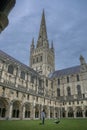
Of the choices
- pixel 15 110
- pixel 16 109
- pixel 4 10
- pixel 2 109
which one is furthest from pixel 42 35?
pixel 4 10

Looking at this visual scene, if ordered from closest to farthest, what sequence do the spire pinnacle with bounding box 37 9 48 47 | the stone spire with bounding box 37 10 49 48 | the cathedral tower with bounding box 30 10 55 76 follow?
the cathedral tower with bounding box 30 10 55 76 → the stone spire with bounding box 37 10 49 48 → the spire pinnacle with bounding box 37 9 48 47

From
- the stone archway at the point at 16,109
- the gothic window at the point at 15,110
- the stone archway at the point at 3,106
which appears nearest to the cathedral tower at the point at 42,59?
the stone archway at the point at 16,109

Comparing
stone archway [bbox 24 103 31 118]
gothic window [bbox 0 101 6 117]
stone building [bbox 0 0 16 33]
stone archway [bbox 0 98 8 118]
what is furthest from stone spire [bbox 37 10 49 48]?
stone building [bbox 0 0 16 33]

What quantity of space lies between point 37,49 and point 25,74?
3120cm

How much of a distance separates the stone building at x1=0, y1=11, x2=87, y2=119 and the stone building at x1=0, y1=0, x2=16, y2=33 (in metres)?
27.3

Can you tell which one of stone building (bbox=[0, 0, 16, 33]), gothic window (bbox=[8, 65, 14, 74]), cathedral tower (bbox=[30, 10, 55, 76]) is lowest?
stone building (bbox=[0, 0, 16, 33])

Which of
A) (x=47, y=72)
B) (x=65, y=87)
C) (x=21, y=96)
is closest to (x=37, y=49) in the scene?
(x=47, y=72)

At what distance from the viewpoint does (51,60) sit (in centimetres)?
7669

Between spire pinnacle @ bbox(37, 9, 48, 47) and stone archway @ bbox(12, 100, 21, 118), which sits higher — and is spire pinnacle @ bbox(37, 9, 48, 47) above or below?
above

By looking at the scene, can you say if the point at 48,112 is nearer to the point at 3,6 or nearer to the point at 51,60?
the point at 51,60

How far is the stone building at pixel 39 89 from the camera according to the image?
3258 cm

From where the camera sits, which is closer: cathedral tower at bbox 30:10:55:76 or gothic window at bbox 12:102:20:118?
gothic window at bbox 12:102:20:118

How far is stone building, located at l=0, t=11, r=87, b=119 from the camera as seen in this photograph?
3258 cm

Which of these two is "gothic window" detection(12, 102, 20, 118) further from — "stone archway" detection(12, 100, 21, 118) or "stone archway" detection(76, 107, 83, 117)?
"stone archway" detection(76, 107, 83, 117)
